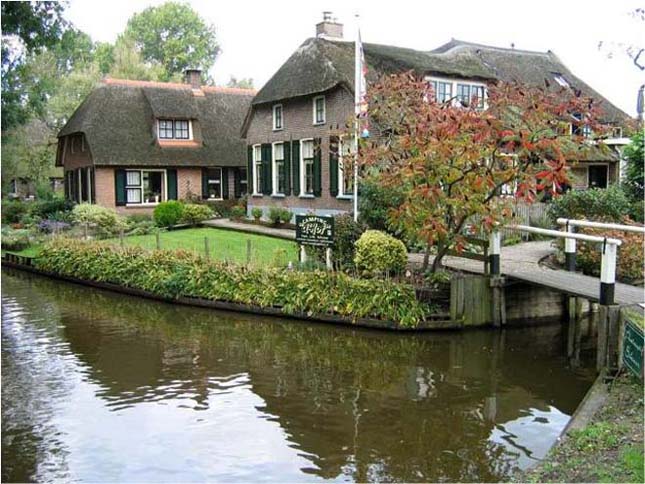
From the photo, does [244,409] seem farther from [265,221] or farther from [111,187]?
[111,187]

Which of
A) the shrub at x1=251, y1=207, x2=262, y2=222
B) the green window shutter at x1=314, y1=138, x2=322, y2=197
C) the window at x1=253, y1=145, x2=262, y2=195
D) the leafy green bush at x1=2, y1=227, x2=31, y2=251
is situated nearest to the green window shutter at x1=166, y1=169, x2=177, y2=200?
the window at x1=253, y1=145, x2=262, y2=195

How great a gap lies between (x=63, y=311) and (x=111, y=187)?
15446mm

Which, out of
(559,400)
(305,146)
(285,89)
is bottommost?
(559,400)

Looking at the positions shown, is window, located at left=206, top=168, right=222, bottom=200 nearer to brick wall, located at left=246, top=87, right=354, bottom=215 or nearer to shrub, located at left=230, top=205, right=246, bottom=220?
shrub, located at left=230, top=205, right=246, bottom=220

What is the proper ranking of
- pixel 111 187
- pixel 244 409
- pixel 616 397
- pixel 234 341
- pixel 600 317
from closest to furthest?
pixel 616 397 < pixel 244 409 < pixel 600 317 < pixel 234 341 < pixel 111 187

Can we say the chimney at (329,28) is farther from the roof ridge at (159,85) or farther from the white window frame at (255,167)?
the roof ridge at (159,85)

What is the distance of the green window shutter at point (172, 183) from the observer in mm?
31453

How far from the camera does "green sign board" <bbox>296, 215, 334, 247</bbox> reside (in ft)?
50.6

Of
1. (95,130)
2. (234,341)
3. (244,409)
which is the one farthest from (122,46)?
(244,409)

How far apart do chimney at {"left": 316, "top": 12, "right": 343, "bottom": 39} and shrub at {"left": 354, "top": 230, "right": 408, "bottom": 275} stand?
1361 centimetres

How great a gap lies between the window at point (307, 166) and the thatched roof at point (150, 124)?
26.2 feet

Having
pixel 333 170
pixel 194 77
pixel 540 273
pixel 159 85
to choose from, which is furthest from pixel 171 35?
pixel 540 273

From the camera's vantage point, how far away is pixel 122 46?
4622 centimetres

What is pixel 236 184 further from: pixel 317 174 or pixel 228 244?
pixel 228 244
